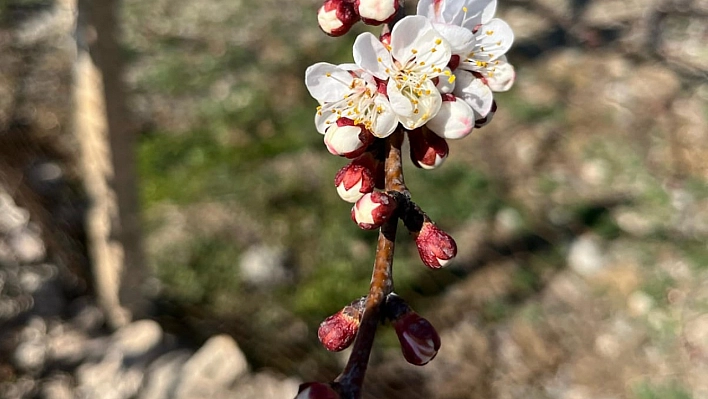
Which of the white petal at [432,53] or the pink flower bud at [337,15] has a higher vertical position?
the pink flower bud at [337,15]

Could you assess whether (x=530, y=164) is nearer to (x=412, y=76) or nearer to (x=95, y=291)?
(x=95, y=291)

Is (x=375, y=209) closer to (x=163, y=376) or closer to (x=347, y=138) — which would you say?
(x=347, y=138)

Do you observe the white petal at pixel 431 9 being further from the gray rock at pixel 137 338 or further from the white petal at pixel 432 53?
the gray rock at pixel 137 338

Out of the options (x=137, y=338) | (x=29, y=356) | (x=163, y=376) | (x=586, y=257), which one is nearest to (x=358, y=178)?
(x=163, y=376)

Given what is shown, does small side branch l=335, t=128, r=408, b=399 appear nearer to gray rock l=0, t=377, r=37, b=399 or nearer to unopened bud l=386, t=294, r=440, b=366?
unopened bud l=386, t=294, r=440, b=366

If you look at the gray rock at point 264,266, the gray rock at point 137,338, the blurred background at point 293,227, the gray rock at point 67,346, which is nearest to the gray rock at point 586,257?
the blurred background at point 293,227

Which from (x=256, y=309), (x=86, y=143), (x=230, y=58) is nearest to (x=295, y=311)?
(x=256, y=309)
